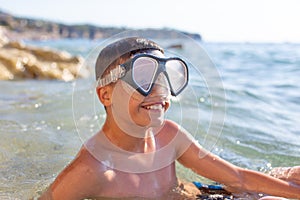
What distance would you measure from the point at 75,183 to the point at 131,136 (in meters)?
0.43

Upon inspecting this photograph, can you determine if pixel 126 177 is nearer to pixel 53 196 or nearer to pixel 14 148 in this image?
pixel 53 196

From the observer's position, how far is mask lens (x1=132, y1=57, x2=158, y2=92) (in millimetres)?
2338

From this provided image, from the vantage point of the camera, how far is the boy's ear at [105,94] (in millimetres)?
2443

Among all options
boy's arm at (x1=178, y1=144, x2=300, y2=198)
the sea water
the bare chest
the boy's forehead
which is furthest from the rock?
the boy's forehead

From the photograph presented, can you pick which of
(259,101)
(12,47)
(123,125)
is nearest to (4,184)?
(123,125)

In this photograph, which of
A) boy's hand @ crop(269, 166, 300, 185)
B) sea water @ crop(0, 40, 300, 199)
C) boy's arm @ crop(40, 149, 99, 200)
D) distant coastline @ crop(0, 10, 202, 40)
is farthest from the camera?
distant coastline @ crop(0, 10, 202, 40)

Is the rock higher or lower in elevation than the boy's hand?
higher

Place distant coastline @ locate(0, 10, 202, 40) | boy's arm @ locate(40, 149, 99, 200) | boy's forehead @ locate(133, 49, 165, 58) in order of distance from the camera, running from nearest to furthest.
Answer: boy's arm @ locate(40, 149, 99, 200)
boy's forehead @ locate(133, 49, 165, 58)
distant coastline @ locate(0, 10, 202, 40)

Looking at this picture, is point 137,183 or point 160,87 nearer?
point 160,87

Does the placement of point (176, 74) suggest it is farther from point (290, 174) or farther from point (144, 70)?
point (290, 174)

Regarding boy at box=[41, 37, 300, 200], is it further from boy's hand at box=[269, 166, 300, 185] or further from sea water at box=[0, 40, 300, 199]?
sea water at box=[0, 40, 300, 199]

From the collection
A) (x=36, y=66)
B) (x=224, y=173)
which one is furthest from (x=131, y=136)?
(x=36, y=66)

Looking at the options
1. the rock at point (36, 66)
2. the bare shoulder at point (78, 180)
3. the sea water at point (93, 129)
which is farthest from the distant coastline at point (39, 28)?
the bare shoulder at point (78, 180)

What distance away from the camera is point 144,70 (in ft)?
7.72
